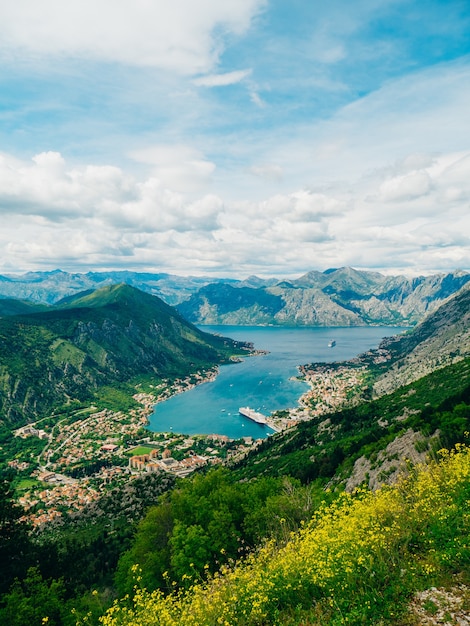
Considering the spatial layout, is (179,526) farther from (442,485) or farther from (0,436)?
(0,436)

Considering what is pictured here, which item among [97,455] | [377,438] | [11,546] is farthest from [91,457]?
[377,438]

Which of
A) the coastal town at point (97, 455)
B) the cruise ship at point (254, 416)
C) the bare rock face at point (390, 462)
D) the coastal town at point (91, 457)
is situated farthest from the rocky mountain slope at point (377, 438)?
the cruise ship at point (254, 416)

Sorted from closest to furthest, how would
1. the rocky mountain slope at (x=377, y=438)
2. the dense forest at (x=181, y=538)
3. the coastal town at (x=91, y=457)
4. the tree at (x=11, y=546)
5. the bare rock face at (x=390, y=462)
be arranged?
the dense forest at (x=181, y=538) → the tree at (x=11, y=546) → the bare rock face at (x=390, y=462) → the rocky mountain slope at (x=377, y=438) → the coastal town at (x=91, y=457)

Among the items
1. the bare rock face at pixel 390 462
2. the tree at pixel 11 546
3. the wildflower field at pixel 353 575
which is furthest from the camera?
the bare rock face at pixel 390 462

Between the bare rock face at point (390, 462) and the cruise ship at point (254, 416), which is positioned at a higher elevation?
the bare rock face at point (390, 462)

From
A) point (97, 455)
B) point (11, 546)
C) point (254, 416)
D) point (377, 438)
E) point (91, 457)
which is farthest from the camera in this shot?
point (254, 416)

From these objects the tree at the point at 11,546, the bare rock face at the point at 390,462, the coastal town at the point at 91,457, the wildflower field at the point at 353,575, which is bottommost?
the coastal town at the point at 91,457

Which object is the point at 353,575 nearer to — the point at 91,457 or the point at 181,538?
the point at 181,538

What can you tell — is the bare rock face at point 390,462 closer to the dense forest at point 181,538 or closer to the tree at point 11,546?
the dense forest at point 181,538

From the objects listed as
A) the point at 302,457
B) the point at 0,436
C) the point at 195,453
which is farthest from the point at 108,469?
the point at 302,457
